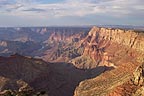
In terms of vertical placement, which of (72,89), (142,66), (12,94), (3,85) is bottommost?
(72,89)

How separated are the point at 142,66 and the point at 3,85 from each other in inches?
2217

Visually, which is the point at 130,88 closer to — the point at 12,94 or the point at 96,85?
the point at 96,85

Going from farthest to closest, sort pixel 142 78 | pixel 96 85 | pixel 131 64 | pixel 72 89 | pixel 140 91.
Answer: pixel 72 89, pixel 131 64, pixel 96 85, pixel 142 78, pixel 140 91

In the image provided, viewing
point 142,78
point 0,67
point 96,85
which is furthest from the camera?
point 0,67

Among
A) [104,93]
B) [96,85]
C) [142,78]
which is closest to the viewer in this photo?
[142,78]

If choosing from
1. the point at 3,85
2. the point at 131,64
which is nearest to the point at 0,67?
the point at 3,85

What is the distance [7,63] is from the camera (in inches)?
7618

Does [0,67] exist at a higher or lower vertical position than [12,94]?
lower

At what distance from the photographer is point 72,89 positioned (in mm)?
199500

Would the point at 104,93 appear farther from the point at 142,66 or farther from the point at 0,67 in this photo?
the point at 0,67

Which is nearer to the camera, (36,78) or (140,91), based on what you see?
(140,91)

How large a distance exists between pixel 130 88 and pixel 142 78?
17.6ft

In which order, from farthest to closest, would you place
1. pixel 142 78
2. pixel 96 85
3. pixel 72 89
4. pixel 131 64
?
pixel 72 89 → pixel 131 64 → pixel 96 85 → pixel 142 78

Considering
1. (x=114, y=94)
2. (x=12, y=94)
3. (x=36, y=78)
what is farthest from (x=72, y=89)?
(x=12, y=94)
